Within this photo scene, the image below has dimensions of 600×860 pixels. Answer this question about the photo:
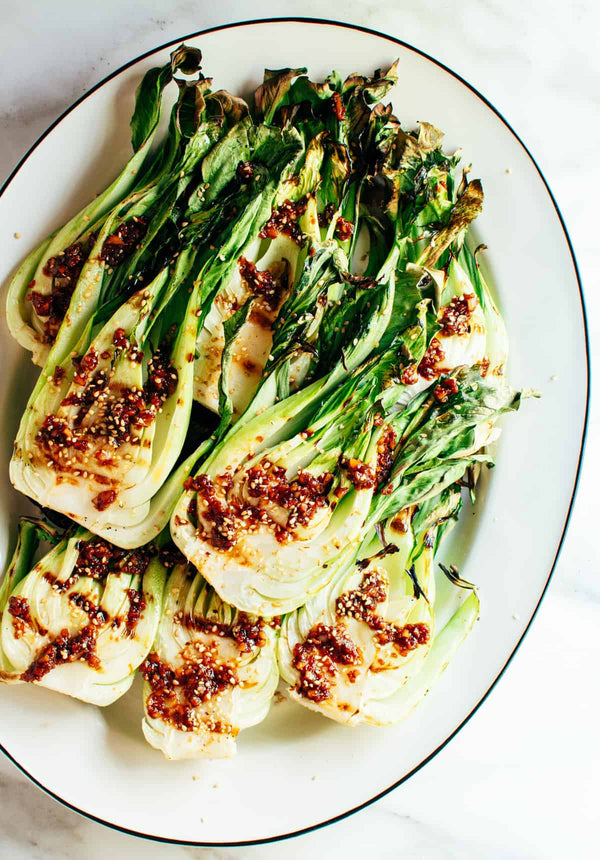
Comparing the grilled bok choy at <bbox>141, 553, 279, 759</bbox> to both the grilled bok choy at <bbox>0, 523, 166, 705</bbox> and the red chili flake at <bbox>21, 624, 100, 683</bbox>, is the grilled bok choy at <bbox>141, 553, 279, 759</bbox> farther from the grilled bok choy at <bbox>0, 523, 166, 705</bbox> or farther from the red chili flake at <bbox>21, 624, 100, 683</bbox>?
the red chili flake at <bbox>21, 624, 100, 683</bbox>

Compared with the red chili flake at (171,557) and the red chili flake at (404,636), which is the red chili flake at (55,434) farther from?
the red chili flake at (404,636)

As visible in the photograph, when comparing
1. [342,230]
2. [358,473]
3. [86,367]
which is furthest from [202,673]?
[342,230]

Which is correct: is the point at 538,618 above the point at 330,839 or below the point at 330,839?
above

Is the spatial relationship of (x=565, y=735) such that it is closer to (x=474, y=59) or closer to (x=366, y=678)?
(x=366, y=678)

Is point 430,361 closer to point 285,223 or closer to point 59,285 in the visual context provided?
point 285,223

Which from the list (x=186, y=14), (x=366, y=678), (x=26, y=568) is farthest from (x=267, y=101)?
(x=366, y=678)

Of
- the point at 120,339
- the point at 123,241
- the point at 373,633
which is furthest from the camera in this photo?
the point at 373,633
